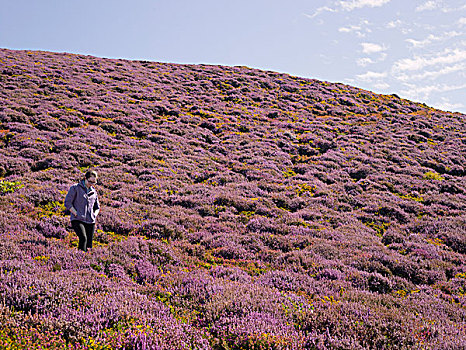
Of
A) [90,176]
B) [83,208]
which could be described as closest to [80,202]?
[83,208]

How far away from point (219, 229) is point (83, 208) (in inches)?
183

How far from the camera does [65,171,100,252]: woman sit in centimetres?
712

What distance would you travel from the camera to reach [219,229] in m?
10.1

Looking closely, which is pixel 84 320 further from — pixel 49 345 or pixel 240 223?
pixel 240 223

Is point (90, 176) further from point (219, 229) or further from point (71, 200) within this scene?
point (219, 229)

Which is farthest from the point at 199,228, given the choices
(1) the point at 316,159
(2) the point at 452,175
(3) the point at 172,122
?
(2) the point at 452,175

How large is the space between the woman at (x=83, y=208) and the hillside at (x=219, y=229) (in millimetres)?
538

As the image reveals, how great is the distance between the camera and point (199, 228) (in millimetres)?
10133

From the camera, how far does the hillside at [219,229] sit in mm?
4586

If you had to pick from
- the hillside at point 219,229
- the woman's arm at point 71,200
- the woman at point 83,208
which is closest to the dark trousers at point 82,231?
the woman at point 83,208

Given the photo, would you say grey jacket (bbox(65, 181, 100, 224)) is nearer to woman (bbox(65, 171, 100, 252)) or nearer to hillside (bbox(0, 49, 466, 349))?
woman (bbox(65, 171, 100, 252))

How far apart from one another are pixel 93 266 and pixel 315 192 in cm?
1214

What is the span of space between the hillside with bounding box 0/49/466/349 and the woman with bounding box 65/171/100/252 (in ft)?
1.76

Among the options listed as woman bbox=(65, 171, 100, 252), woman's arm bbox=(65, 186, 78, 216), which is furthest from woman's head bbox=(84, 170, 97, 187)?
woman's arm bbox=(65, 186, 78, 216)
